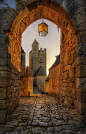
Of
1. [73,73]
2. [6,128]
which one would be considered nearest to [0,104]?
[6,128]

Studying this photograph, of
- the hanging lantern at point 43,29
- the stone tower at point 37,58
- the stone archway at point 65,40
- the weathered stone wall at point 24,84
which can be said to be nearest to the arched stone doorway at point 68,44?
the stone archway at point 65,40

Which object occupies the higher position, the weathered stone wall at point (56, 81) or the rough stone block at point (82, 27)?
the rough stone block at point (82, 27)

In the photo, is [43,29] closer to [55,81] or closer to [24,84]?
[55,81]

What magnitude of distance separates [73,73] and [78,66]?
2.35 feet

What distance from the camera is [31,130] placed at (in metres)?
2.04

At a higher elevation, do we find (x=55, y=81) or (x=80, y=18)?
(x=80, y=18)

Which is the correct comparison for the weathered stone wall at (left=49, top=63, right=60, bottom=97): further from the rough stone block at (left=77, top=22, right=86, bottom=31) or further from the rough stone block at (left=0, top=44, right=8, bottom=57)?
the rough stone block at (left=0, top=44, right=8, bottom=57)

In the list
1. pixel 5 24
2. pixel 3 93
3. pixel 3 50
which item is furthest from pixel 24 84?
pixel 5 24

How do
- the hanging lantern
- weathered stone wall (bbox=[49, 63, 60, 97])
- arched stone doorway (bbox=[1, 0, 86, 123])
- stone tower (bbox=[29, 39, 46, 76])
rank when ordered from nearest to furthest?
arched stone doorway (bbox=[1, 0, 86, 123]), the hanging lantern, weathered stone wall (bbox=[49, 63, 60, 97]), stone tower (bbox=[29, 39, 46, 76])

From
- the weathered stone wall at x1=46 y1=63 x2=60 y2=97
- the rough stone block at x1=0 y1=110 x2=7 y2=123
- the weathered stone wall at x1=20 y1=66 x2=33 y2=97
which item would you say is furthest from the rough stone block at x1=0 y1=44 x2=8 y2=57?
the weathered stone wall at x1=20 y1=66 x2=33 y2=97

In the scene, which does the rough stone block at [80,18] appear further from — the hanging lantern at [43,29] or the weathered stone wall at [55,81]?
the weathered stone wall at [55,81]

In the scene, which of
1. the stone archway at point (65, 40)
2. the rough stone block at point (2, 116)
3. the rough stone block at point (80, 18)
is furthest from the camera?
the stone archway at point (65, 40)

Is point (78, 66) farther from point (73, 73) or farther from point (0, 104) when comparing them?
point (0, 104)

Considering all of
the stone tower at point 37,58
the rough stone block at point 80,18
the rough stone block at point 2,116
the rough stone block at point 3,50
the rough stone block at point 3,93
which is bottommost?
the rough stone block at point 2,116
